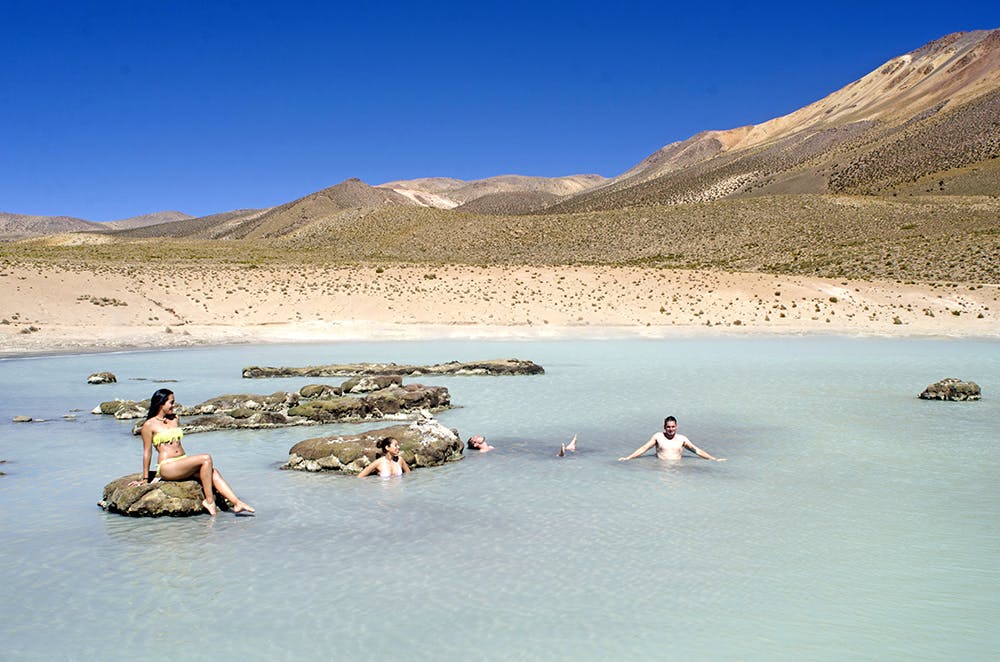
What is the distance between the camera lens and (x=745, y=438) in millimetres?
12547

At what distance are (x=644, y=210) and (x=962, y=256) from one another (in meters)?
30.6

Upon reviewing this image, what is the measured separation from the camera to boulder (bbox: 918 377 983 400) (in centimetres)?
1538

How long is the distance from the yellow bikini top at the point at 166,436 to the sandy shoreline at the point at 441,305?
20.3m

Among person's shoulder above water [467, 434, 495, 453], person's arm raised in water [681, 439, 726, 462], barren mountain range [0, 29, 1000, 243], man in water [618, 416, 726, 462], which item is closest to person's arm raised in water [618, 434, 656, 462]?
man in water [618, 416, 726, 462]

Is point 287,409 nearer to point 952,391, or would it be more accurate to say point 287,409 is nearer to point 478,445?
point 478,445

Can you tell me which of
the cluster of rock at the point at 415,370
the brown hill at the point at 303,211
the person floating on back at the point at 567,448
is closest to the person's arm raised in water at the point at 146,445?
the person floating on back at the point at 567,448

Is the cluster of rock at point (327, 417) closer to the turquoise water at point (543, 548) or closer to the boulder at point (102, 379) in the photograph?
the turquoise water at point (543, 548)

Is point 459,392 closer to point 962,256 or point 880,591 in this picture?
point 880,591

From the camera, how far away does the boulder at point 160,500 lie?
332 inches

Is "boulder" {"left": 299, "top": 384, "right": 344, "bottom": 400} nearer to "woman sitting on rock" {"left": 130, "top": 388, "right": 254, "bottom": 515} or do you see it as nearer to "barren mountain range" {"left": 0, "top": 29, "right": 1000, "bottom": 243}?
"woman sitting on rock" {"left": 130, "top": 388, "right": 254, "bottom": 515}

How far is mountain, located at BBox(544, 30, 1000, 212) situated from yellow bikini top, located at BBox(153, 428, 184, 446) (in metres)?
87.1

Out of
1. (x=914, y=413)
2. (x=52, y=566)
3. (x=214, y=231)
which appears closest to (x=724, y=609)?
(x=52, y=566)

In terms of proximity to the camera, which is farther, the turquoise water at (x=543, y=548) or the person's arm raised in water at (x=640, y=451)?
the person's arm raised in water at (x=640, y=451)

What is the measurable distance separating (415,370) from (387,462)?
9.91 m
